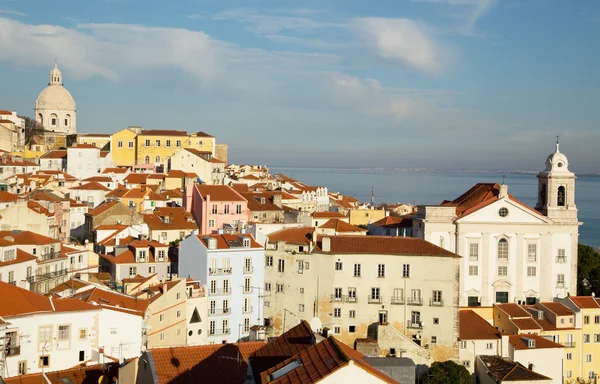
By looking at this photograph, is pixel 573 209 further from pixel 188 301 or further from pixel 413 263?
pixel 188 301

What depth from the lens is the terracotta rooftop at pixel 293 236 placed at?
3347cm

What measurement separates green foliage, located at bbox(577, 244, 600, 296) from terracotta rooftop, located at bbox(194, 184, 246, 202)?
20210mm

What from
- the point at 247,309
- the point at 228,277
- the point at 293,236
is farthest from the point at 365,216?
the point at 228,277

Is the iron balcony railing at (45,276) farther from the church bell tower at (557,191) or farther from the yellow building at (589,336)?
the church bell tower at (557,191)

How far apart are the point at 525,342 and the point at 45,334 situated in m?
19.8

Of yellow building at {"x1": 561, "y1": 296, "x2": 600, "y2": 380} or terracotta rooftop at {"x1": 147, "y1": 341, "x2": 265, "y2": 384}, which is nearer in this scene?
terracotta rooftop at {"x1": 147, "y1": 341, "x2": 265, "y2": 384}

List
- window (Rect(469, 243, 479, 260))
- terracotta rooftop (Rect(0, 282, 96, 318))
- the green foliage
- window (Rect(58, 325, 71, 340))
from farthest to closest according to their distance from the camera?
the green foliage, window (Rect(469, 243, 479, 260)), window (Rect(58, 325, 71, 340)), terracotta rooftop (Rect(0, 282, 96, 318))

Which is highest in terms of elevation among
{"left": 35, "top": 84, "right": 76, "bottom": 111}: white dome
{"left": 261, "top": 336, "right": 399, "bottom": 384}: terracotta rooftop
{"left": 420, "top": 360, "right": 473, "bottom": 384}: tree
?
{"left": 35, "top": 84, "right": 76, "bottom": 111}: white dome

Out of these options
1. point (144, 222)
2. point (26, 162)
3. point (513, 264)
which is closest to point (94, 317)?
point (144, 222)

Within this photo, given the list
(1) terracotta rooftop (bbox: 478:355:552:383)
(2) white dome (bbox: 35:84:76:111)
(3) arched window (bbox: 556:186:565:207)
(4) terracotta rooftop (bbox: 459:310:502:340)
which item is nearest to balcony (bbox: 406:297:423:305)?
(4) terracotta rooftop (bbox: 459:310:502:340)

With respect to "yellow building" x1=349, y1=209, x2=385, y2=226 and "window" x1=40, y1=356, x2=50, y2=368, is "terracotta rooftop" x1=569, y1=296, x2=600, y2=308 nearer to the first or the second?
"window" x1=40, y1=356, x2=50, y2=368

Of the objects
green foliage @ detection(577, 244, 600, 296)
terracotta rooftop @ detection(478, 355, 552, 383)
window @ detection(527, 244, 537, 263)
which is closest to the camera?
terracotta rooftop @ detection(478, 355, 552, 383)

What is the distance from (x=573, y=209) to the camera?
41.7 m

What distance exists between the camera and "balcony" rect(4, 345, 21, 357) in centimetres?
2050
